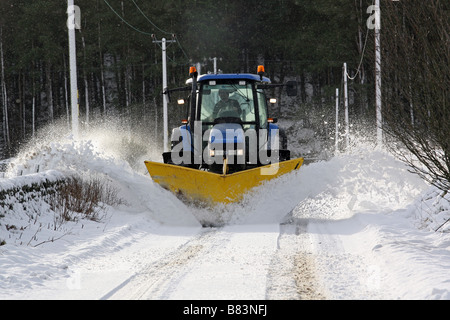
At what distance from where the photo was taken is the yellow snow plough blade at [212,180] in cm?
940

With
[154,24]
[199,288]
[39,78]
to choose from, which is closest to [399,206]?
[199,288]

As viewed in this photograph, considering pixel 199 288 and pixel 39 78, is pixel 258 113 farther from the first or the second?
pixel 39 78

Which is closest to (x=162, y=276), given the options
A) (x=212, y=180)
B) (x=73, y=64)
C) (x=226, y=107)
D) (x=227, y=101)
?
(x=212, y=180)

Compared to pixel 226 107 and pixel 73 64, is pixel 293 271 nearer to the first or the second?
pixel 226 107

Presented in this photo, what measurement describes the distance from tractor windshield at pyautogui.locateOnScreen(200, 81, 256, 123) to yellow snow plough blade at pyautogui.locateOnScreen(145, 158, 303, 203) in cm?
169

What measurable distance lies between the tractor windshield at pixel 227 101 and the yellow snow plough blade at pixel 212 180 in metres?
1.69

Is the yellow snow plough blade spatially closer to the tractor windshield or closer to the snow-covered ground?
the snow-covered ground

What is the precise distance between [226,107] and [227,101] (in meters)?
0.14

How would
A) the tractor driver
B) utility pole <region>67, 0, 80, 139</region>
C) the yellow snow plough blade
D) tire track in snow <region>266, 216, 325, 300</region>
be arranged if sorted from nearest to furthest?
1. tire track in snow <region>266, 216, 325, 300</region>
2. the yellow snow plough blade
3. the tractor driver
4. utility pole <region>67, 0, 80, 139</region>

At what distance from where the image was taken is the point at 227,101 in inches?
444

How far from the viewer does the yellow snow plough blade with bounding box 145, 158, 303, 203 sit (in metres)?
9.40

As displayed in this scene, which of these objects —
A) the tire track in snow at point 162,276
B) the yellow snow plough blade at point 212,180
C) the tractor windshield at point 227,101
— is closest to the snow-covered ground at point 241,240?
the tire track in snow at point 162,276

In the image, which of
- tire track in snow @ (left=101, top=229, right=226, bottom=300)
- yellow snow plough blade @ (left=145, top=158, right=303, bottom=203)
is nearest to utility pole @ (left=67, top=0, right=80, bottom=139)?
yellow snow plough blade @ (left=145, top=158, right=303, bottom=203)
